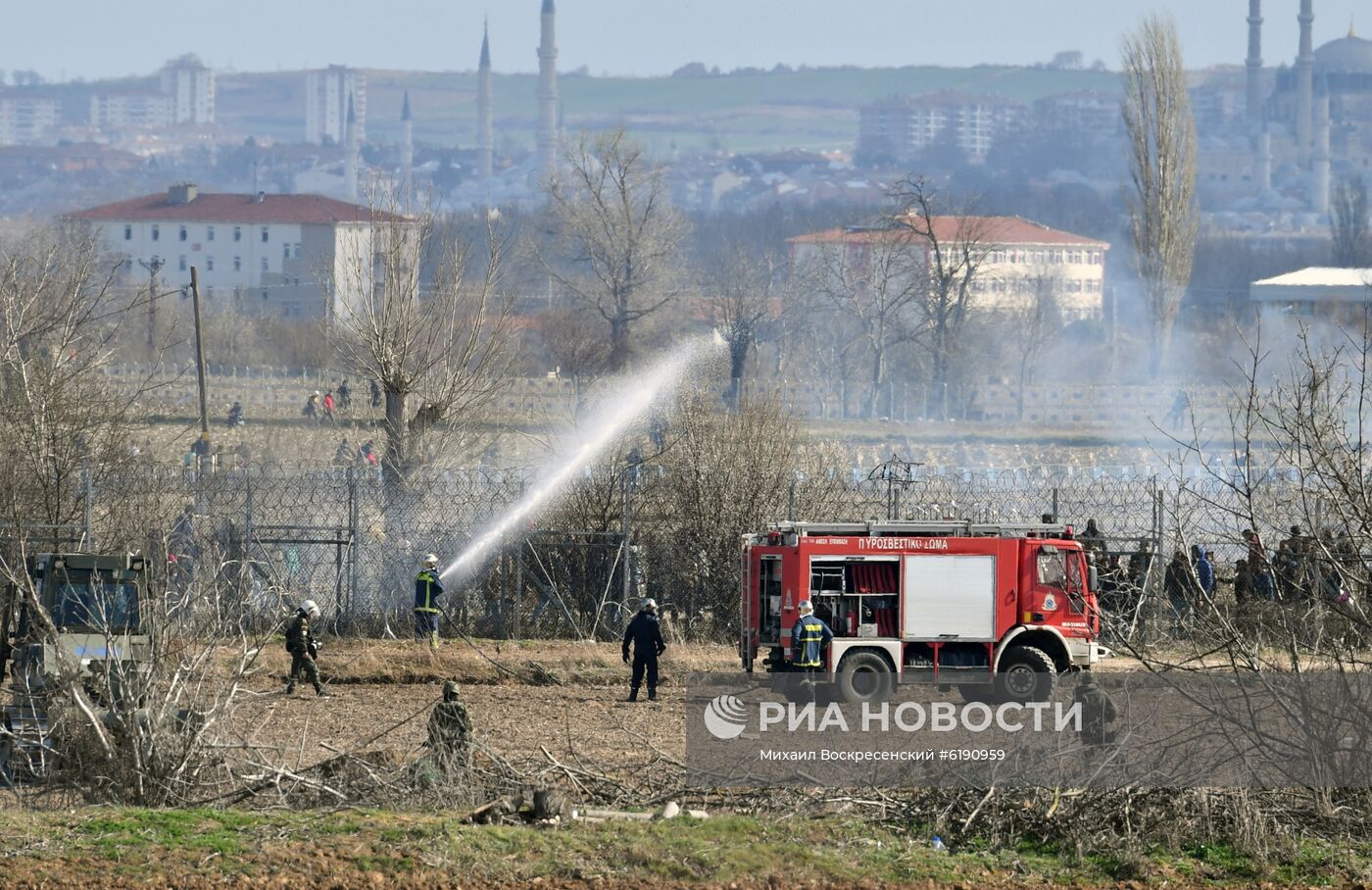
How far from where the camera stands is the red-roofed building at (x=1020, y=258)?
90688 millimetres

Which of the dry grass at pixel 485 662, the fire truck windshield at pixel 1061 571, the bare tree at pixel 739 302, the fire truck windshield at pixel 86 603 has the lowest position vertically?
the dry grass at pixel 485 662

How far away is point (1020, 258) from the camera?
→ 11325 centimetres

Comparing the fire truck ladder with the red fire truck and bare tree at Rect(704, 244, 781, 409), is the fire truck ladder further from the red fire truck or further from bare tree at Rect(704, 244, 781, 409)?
bare tree at Rect(704, 244, 781, 409)

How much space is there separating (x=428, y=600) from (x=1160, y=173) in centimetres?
4242

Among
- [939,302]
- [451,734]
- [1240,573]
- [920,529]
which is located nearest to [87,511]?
[451,734]

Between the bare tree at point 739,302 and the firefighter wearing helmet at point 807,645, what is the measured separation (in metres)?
18.2

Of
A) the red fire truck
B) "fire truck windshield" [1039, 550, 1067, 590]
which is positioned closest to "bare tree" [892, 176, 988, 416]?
"fire truck windshield" [1039, 550, 1067, 590]

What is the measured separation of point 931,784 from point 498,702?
245 inches

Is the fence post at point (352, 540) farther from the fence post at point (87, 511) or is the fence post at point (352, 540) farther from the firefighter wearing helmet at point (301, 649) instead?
the firefighter wearing helmet at point (301, 649)

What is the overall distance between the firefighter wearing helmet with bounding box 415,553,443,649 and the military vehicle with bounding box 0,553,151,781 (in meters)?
3.95

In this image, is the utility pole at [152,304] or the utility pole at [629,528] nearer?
the utility pole at [629,528]

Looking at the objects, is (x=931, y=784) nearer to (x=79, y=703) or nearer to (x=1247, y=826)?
(x=1247, y=826)

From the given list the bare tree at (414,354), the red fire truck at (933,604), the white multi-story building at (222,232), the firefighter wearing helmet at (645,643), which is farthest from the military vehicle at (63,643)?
the white multi-story building at (222,232)

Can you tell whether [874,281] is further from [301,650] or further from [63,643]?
[63,643]
